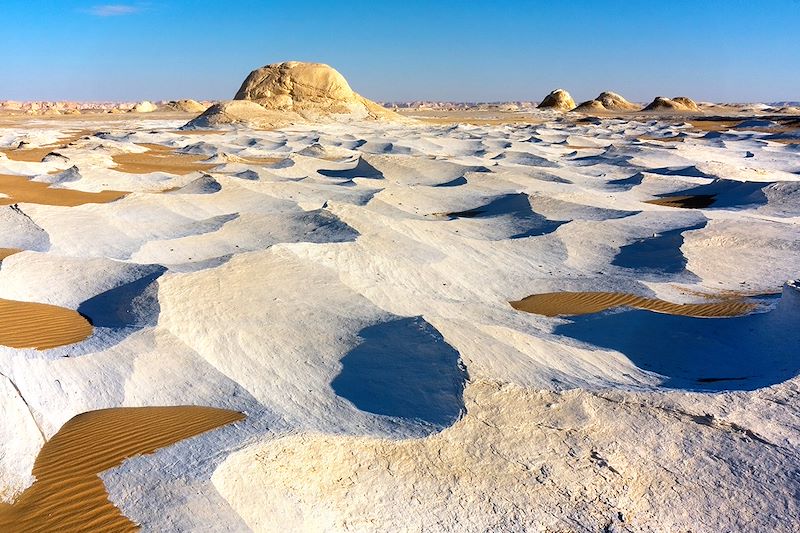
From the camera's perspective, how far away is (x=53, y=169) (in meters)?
15.7

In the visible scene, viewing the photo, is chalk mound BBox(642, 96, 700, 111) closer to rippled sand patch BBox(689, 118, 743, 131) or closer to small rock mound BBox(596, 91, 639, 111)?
small rock mound BBox(596, 91, 639, 111)

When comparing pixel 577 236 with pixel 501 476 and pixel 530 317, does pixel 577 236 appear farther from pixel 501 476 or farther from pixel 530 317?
pixel 501 476

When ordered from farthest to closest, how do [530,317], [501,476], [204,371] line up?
1. [530,317]
2. [204,371]
3. [501,476]

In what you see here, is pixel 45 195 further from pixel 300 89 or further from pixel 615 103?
pixel 615 103

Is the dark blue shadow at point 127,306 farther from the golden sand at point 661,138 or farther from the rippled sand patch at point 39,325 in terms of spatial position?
the golden sand at point 661,138

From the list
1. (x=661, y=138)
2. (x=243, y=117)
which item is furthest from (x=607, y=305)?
(x=243, y=117)

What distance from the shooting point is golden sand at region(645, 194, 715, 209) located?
12.6 metres

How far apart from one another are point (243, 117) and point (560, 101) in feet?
104

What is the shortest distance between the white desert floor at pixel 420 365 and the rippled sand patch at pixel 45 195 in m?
1.92

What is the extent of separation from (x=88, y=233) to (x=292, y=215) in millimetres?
2859

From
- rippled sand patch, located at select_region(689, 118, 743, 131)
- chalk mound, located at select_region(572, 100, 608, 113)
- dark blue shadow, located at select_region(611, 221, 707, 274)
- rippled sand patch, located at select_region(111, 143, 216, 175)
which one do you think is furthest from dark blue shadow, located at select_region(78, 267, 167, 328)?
chalk mound, located at select_region(572, 100, 608, 113)

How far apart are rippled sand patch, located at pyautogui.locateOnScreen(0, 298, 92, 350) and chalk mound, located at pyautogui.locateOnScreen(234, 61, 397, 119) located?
26245 millimetres

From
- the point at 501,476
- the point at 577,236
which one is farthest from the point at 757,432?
the point at 577,236

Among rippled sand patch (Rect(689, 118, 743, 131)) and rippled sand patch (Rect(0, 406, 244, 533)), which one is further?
rippled sand patch (Rect(689, 118, 743, 131))
